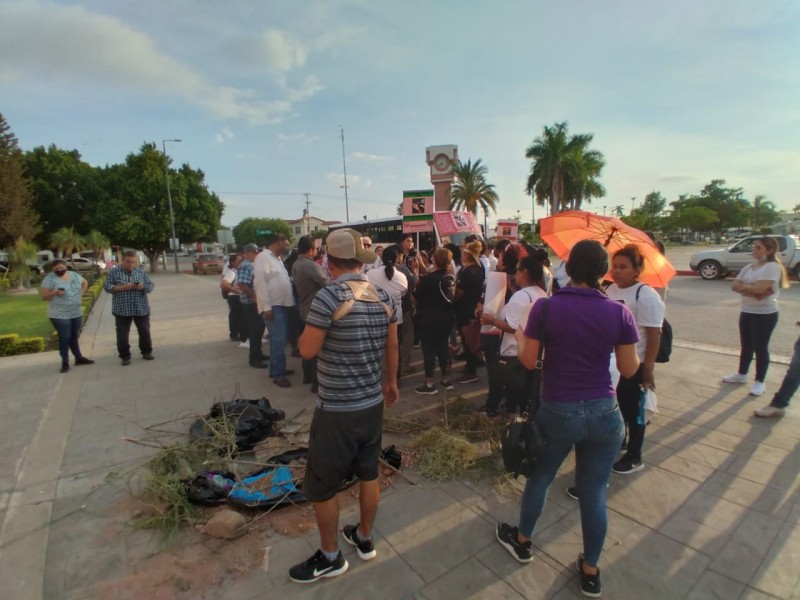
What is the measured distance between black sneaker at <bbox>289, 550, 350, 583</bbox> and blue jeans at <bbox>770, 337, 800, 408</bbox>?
14.9 feet

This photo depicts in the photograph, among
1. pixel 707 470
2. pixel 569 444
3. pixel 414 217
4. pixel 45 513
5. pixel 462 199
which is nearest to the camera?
pixel 569 444

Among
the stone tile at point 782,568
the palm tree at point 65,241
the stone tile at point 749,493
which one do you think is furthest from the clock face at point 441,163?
the palm tree at point 65,241

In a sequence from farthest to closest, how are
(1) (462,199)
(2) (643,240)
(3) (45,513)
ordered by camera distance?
1. (1) (462,199)
2. (2) (643,240)
3. (3) (45,513)

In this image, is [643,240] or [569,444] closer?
[569,444]

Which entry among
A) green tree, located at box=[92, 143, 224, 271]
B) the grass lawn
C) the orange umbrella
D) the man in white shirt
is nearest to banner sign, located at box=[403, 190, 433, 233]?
the man in white shirt

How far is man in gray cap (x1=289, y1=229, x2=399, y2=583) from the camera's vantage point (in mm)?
2021

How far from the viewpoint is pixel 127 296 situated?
641 centimetres

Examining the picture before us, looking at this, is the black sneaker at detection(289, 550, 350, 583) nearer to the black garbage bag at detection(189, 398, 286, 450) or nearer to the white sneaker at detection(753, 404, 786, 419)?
the black garbage bag at detection(189, 398, 286, 450)

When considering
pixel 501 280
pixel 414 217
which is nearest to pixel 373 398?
pixel 501 280

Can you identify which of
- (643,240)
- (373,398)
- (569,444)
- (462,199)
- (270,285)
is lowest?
(569,444)

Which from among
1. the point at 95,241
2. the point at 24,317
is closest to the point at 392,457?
the point at 24,317

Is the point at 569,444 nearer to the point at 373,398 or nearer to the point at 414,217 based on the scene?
the point at 373,398

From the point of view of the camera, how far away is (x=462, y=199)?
4856 cm

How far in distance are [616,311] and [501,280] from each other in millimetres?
2173
